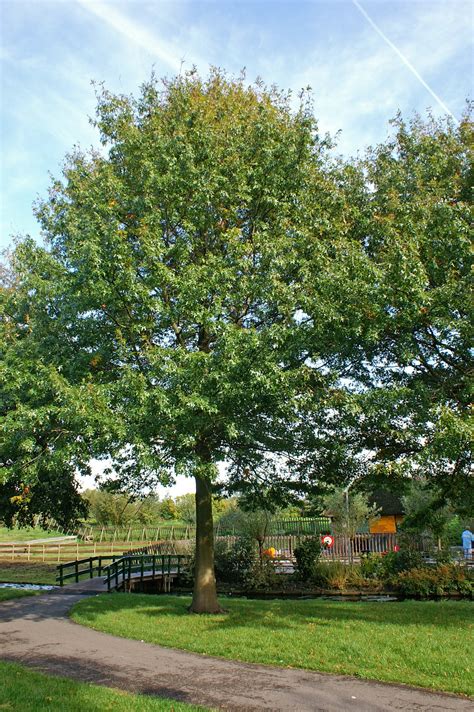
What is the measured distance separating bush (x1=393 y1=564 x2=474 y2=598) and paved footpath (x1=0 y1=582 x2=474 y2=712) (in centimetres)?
1209

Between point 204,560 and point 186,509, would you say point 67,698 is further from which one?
point 186,509

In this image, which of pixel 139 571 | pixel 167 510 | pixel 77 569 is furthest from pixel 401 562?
pixel 167 510

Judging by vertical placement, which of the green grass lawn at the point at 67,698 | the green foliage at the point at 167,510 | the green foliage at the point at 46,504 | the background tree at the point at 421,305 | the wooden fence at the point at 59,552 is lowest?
the green foliage at the point at 167,510

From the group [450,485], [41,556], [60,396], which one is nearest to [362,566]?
[450,485]

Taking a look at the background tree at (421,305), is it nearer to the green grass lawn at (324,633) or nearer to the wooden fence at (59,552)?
the green grass lawn at (324,633)

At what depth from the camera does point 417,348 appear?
41.0ft

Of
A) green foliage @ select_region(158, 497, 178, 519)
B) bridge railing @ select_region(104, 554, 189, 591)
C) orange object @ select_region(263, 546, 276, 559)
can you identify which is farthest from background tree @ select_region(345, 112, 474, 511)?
green foliage @ select_region(158, 497, 178, 519)

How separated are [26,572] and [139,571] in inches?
374

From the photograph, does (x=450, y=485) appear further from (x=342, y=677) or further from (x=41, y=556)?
(x=41, y=556)

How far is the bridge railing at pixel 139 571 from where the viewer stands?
21.6 m

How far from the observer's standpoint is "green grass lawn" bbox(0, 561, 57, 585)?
26078 mm

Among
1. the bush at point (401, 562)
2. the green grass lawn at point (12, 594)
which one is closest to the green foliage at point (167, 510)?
the green grass lawn at point (12, 594)

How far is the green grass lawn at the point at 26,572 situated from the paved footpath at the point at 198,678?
14.5 metres

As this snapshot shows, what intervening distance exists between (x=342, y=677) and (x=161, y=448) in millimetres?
6040
